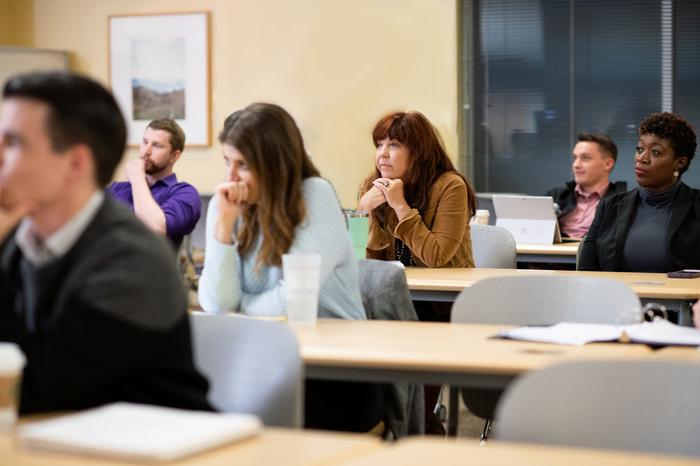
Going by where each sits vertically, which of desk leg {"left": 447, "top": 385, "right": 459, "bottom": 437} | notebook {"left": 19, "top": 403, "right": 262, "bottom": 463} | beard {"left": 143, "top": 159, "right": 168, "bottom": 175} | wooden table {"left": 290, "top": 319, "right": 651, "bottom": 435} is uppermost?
beard {"left": 143, "top": 159, "right": 168, "bottom": 175}

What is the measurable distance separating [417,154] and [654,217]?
1075mm

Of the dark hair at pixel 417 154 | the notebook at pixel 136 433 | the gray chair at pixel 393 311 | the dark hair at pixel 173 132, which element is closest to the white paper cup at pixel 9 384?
the notebook at pixel 136 433

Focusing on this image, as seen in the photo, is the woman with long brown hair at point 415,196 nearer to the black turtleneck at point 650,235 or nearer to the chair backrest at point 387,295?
the black turtleneck at point 650,235

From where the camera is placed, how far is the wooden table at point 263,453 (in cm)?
131

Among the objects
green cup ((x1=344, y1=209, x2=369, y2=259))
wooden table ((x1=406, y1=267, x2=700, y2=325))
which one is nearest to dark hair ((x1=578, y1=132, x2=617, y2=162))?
wooden table ((x1=406, y1=267, x2=700, y2=325))

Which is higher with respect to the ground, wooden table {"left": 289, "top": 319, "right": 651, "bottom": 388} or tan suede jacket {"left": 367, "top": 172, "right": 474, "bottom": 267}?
tan suede jacket {"left": 367, "top": 172, "right": 474, "bottom": 267}

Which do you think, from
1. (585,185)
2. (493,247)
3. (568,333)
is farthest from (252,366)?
(585,185)

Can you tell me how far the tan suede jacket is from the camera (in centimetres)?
389

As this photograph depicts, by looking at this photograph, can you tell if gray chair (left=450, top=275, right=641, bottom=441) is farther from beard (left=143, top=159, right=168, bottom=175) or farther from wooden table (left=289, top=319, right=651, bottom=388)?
beard (left=143, top=159, right=168, bottom=175)

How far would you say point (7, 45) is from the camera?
760 cm

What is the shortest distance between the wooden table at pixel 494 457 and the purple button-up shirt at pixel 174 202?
328 cm

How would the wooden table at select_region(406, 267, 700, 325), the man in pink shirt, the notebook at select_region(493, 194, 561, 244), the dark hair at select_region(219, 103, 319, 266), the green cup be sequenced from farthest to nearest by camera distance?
the man in pink shirt < the notebook at select_region(493, 194, 561, 244) < the green cup < the wooden table at select_region(406, 267, 700, 325) < the dark hair at select_region(219, 103, 319, 266)

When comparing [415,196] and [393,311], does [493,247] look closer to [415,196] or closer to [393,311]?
[415,196]

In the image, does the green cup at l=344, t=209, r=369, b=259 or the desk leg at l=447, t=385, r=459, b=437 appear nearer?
the desk leg at l=447, t=385, r=459, b=437
